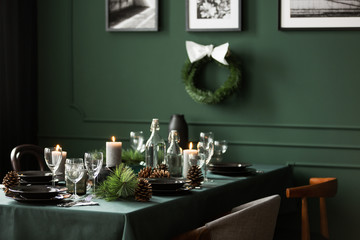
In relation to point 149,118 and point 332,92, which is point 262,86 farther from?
point 149,118

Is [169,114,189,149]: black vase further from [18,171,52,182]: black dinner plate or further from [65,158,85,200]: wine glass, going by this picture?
[65,158,85,200]: wine glass

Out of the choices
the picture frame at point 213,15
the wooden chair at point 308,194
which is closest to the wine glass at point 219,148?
the wooden chair at point 308,194

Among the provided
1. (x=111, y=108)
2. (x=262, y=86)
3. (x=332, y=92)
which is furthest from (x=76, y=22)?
(x=332, y=92)


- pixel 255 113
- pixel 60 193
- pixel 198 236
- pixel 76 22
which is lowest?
pixel 198 236

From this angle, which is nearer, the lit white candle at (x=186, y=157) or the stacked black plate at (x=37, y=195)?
the stacked black plate at (x=37, y=195)

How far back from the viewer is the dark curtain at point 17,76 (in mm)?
4824

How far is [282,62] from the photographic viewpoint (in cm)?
455

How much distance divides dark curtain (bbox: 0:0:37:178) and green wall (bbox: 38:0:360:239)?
0.34 ft

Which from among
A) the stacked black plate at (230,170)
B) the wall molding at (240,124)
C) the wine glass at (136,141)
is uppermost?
the wall molding at (240,124)

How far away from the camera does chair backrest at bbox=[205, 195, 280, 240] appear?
2707 millimetres

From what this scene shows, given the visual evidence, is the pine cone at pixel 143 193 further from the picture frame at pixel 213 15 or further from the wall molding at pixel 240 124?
the picture frame at pixel 213 15

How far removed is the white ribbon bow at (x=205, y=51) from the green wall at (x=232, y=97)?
0.12 metres

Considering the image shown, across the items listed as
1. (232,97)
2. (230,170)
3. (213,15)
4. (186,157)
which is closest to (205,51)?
(213,15)

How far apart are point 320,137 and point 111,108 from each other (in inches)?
68.5
